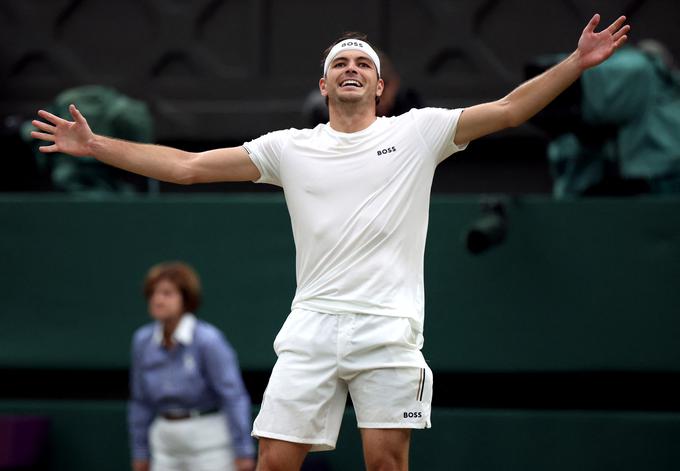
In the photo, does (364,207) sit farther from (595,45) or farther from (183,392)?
(183,392)

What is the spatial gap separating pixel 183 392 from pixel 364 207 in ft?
9.35

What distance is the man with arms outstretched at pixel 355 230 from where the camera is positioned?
493 centimetres

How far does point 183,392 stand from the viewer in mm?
7484

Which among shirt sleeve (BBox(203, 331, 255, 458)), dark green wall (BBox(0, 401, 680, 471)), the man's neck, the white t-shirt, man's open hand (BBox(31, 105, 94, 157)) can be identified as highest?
the man's neck

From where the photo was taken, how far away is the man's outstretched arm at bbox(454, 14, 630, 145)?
4910 mm

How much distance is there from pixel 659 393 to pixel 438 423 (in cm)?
143

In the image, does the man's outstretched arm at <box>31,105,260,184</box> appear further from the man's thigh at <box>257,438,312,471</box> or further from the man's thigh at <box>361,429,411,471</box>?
the man's thigh at <box>361,429,411,471</box>

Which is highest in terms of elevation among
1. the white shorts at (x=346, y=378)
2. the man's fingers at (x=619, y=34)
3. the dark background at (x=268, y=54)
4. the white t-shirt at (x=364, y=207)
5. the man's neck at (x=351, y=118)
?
the dark background at (x=268, y=54)

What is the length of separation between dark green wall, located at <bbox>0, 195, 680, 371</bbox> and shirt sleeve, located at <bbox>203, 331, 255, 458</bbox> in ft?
3.12

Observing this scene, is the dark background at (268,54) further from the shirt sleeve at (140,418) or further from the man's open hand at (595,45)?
the man's open hand at (595,45)

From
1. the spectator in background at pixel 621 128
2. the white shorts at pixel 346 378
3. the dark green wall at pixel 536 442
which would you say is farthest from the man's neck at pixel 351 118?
the dark green wall at pixel 536 442

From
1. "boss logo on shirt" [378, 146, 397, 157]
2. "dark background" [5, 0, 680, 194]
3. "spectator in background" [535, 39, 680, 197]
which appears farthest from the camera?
"dark background" [5, 0, 680, 194]

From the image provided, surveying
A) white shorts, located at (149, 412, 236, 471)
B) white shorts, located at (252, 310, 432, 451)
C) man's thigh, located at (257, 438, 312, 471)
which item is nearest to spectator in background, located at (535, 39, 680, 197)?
white shorts, located at (149, 412, 236, 471)

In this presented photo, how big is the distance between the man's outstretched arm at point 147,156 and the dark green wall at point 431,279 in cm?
312
